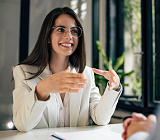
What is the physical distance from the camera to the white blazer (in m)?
1.02

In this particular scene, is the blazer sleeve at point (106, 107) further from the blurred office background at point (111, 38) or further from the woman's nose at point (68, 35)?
the blurred office background at point (111, 38)

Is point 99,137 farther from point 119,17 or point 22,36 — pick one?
point 119,17

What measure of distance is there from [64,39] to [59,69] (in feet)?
0.95

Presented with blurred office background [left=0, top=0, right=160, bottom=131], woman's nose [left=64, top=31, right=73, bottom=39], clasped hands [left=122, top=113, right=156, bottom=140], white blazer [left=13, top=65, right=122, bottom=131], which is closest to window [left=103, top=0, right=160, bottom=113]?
blurred office background [left=0, top=0, right=160, bottom=131]

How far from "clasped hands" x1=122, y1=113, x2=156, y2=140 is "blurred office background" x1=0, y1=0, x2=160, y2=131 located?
74.2 inches

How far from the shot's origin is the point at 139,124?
0.44 metres

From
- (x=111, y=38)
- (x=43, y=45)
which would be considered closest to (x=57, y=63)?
(x=43, y=45)

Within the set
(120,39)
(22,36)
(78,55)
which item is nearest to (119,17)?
(120,39)

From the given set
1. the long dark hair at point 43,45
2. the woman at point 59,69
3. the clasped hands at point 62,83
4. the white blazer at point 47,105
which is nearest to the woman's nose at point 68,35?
the woman at point 59,69

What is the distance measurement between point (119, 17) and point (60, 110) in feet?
7.98

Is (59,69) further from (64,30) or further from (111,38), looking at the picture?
(111,38)

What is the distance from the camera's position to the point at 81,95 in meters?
1.42

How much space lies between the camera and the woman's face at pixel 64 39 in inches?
54.8

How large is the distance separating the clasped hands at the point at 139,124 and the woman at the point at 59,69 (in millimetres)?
619
